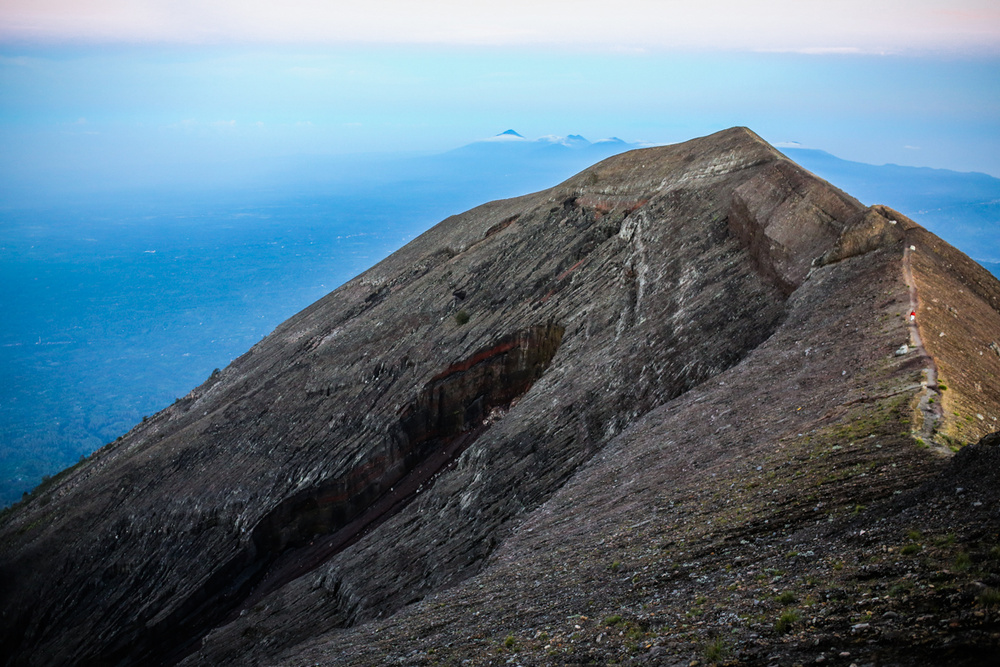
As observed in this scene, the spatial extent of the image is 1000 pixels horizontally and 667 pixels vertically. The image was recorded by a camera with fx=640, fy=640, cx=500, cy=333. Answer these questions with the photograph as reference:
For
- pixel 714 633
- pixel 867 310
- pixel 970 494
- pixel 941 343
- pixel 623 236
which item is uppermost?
pixel 623 236

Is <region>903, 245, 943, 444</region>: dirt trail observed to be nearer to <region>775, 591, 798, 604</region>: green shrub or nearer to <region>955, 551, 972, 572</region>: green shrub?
<region>955, 551, 972, 572</region>: green shrub

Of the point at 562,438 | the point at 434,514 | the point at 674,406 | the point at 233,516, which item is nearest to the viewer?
the point at 674,406

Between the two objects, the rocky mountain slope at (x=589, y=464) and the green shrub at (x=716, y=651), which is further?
the rocky mountain slope at (x=589, y=464)

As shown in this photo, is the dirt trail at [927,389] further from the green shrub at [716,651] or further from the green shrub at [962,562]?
the green shrub at [716,651]

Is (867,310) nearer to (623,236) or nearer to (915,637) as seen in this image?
(915,637)

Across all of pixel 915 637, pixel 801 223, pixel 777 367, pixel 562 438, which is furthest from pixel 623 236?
pixel 915 637

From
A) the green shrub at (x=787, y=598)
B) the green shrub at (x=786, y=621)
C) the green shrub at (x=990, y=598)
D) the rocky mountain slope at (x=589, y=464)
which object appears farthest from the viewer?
the rocky mountain slope at (x=589, y=464)

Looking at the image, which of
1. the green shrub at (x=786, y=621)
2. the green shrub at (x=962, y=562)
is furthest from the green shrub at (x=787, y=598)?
the green shrub at (x=962, y=562)

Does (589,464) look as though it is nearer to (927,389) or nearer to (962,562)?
(927,389)

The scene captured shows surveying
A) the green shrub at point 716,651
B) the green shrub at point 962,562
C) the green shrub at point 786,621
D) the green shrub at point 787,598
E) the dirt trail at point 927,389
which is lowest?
the green shrub at point 716,651

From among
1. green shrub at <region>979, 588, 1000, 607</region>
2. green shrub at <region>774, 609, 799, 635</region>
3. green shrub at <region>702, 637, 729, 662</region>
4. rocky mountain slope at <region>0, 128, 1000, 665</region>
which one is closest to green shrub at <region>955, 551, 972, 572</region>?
rocky mountain slope at <region>0, 128, 1000, 665</region>
